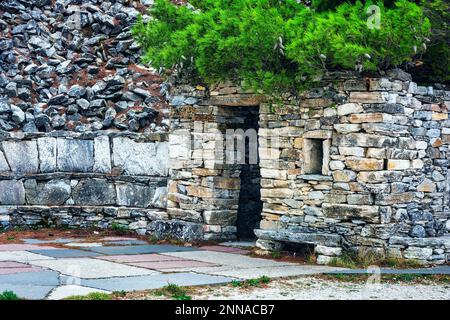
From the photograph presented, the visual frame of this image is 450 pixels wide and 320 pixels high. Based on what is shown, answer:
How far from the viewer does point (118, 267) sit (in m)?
9.96

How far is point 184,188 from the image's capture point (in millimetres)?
13109

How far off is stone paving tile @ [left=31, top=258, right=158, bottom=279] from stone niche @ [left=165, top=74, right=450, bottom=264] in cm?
247

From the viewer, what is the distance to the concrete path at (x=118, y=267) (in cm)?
847

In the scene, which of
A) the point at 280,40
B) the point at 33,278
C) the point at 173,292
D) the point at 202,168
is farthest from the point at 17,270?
the point at 280,40

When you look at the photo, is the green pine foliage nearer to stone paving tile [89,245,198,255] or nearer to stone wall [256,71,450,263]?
stone wall [256,71,450,263]

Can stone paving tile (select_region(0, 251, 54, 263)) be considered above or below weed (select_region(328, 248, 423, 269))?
above

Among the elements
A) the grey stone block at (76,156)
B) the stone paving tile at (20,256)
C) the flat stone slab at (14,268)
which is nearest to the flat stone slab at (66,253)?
the stone paving tile at (20,256)

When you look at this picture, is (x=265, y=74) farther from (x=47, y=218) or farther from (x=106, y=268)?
(x=47, y=218)

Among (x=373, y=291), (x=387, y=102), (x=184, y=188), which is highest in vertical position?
(x=387, y=102)

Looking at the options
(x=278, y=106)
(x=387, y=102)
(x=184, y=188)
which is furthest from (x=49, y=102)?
(x=387, y=102)

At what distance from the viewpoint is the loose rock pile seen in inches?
607

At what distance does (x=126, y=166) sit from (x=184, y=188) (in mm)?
1614

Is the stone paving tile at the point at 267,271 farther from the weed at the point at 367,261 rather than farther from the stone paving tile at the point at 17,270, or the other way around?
the stone paving tile at the point at 17,270

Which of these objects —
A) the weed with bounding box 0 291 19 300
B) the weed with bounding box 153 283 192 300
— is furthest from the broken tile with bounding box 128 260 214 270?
the weed with bounding box 0 291 19 300
